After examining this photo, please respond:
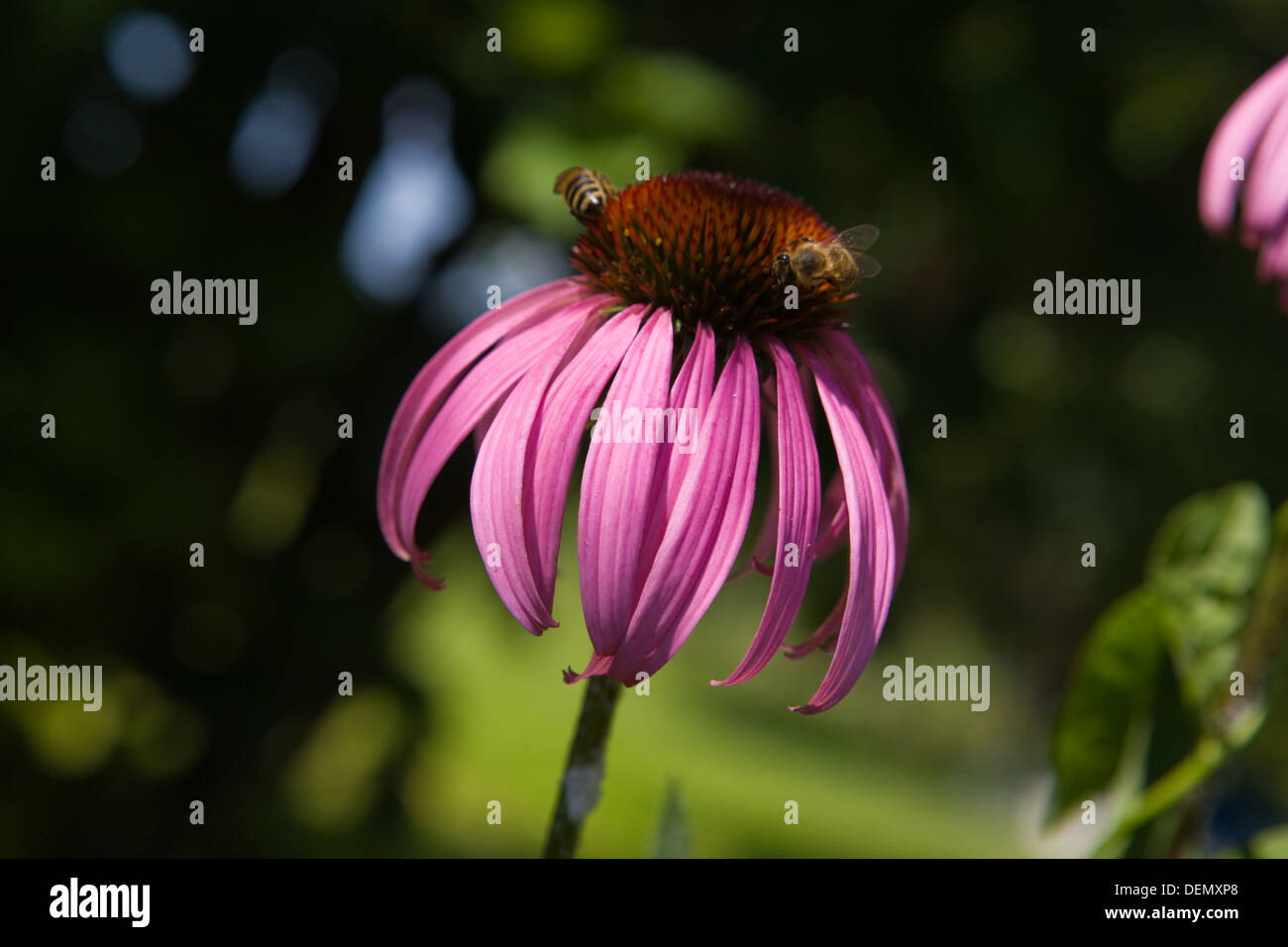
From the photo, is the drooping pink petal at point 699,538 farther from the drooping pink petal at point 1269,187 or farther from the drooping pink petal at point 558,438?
the drooping pink petal at point 1269,187

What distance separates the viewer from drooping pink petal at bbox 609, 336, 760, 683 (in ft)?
1.98

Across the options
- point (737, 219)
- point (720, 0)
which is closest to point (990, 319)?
point (720, 0)

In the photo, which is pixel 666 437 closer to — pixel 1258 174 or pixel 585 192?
pixel 585 192

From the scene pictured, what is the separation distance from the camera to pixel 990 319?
2.27 m

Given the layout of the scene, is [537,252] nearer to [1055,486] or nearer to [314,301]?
[314,301]

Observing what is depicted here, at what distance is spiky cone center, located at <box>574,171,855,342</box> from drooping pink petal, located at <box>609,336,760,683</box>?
109 mm

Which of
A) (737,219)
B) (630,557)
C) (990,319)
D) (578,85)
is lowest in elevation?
(630,557)

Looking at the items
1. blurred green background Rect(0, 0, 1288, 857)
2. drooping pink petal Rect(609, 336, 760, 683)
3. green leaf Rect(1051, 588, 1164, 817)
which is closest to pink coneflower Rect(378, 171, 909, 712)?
drooping pink petal Rect(609, 336, 760, 683)

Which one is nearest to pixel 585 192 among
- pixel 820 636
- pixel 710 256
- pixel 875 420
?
pixel 710 256

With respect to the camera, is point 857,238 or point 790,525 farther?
point 857,238

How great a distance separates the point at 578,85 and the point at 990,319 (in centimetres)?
114

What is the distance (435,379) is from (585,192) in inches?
9.6

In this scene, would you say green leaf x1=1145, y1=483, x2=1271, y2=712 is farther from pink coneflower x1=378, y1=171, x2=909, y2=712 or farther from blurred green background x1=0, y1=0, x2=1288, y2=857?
blurred green background x1=0, y1=0, x2=1288, y2=857

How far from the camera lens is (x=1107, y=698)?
91cm
